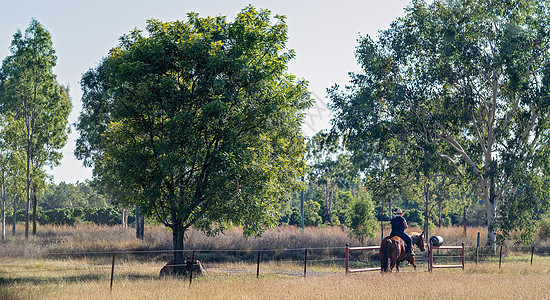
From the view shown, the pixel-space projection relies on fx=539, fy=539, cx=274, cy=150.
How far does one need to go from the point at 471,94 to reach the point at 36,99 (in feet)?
110

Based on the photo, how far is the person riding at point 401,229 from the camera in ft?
78.3

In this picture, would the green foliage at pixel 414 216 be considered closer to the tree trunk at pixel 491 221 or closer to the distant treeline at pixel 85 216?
the tree trunk at pixel 491 221

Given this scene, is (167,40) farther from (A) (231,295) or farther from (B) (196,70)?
(A) (231,295)

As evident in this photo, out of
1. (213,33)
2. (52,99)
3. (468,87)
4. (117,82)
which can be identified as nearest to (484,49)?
(468,87)

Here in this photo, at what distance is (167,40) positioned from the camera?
23.6 metres

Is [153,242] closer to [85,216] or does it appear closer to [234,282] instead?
[234,282]

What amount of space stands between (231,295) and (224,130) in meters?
8.73

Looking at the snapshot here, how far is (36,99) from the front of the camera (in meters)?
43.3

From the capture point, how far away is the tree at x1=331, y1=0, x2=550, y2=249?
3778 cm

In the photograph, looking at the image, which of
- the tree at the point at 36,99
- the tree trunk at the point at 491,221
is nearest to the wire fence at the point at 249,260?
the tree trunk at the point at 491,221

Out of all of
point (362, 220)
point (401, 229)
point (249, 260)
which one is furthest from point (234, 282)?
point (362, 220)

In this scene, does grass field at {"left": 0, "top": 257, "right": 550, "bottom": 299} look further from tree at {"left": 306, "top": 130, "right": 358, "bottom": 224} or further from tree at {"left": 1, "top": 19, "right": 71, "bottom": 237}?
tree at {"left": 306, "top": 130, "right": 358, "bottom": 224}

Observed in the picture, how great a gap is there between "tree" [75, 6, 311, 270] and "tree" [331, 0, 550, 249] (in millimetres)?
16751

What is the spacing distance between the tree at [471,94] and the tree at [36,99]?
22.9 metres
